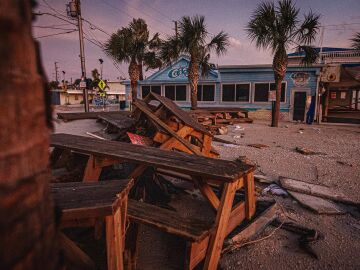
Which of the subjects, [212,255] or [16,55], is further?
[212,255]

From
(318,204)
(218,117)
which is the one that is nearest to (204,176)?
(318,204)

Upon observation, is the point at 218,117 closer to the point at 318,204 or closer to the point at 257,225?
the point at 318,204

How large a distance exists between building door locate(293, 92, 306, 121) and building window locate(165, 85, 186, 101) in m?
8.31

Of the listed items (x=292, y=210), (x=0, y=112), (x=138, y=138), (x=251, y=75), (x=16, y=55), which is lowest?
(x=292, y=210)

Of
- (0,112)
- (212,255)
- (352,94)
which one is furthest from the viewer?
(352,94)

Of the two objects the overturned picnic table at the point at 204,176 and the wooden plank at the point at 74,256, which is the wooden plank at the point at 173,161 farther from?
the wooden plank at the point at 74,256

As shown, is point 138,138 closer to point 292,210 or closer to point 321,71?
point 292,210

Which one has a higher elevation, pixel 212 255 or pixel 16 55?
pixel 16 55

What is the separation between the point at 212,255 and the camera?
2.10 metres

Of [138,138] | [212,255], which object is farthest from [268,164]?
[212,255]

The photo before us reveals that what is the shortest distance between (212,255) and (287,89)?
16629 mm

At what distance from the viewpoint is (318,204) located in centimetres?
354

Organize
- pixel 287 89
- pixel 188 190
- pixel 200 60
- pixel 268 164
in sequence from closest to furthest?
pixel 188 190
pixel 268 164
pixel 200 60
pixel 287 89

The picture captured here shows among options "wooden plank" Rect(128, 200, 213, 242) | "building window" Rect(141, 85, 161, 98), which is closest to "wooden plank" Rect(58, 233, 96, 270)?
"wooden plank" Rect(128, 200, 213, 242)
